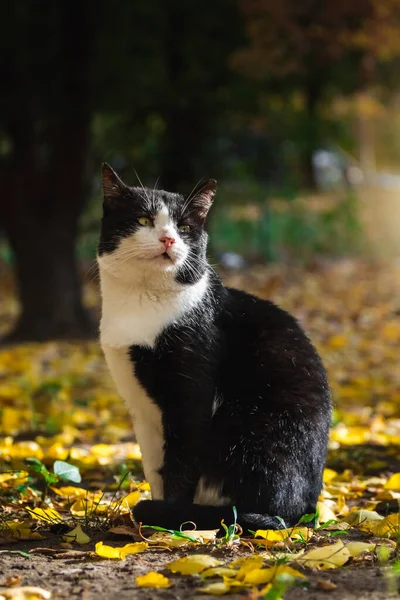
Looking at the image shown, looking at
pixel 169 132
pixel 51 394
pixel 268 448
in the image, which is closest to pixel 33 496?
pixel 268 448

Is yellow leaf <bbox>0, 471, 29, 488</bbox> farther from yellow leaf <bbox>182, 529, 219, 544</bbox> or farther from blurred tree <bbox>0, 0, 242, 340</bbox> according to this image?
blurred tree <bbox>0, 0, 242, 340</bbox>

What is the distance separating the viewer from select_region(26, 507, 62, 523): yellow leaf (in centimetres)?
313

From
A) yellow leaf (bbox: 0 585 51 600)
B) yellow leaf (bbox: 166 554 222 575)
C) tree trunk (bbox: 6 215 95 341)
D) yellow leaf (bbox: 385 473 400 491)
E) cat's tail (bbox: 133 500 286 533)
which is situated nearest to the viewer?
yellow leaf (bbox: 0 585 51 600)

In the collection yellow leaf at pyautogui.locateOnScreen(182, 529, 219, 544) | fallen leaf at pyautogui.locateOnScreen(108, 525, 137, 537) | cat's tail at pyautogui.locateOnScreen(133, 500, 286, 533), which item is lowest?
fallen leaf at pyautogui.locateOnScreen(108, 525, 137, 537)

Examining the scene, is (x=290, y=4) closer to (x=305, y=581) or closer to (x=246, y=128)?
(x=246, y=128)

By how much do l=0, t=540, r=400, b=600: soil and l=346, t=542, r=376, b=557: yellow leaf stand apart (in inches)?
1.9

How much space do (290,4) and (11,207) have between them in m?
3.48

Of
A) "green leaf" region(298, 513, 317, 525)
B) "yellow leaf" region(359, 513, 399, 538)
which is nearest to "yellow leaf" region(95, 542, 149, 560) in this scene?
"green leaf" region(298, 513, 317, 525)

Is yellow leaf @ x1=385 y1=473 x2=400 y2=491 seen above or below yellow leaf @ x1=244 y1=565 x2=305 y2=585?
above

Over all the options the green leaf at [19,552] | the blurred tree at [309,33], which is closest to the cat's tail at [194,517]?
the green leaf at [19,552]

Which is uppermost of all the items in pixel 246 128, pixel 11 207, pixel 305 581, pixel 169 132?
pixel 246 128

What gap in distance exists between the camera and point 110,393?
654cm

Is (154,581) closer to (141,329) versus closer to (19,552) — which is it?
(19,552)

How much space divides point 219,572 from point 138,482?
4.86ft
